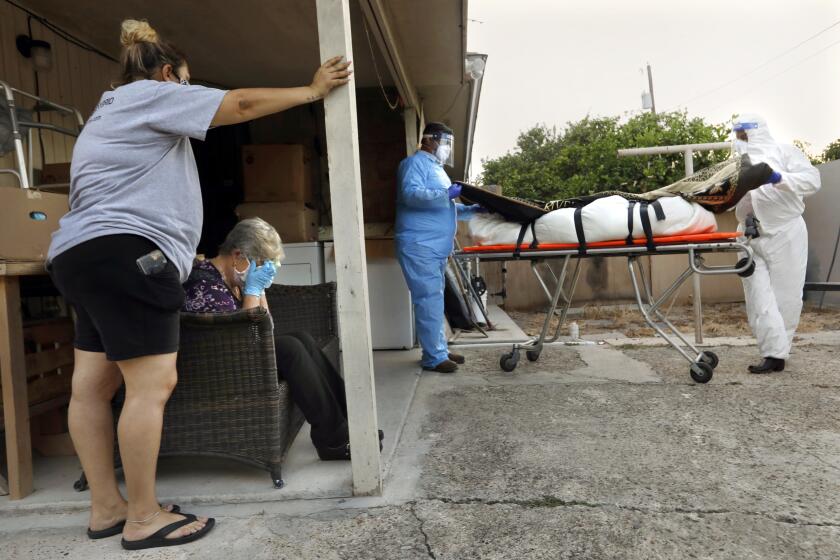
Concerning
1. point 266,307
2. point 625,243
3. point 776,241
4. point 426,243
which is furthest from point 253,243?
point 776,241

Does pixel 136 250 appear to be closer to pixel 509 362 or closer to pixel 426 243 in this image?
pixel 426 243

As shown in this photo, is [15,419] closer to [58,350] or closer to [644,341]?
[58,350]

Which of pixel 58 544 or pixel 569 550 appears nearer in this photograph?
pixel 569 550

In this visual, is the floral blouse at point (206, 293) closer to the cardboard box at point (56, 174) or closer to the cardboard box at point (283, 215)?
the cardboard box at point (56, 174)

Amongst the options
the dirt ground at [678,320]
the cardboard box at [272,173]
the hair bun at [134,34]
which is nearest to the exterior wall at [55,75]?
the cardboard box at [272,173]

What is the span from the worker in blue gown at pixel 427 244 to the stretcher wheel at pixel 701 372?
1.59 metres

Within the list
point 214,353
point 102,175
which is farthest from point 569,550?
point 102,175

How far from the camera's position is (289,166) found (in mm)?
4613

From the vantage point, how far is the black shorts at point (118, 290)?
1.66 m

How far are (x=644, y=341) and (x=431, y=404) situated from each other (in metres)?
2.82

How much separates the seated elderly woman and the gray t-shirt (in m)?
0.49

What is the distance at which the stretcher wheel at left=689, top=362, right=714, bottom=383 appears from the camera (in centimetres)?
349

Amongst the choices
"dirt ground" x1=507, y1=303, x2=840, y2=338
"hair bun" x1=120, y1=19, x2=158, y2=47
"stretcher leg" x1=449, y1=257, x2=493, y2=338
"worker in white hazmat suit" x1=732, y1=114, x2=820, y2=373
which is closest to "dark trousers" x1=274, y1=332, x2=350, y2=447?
"hair bun" x1=120, y1=19, x2=158, y2=47

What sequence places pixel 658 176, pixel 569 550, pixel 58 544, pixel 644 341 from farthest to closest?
pixel 658 176 → pixel 644 341 → pixel 58 544 → pixel 569 550
